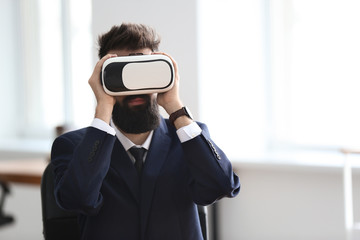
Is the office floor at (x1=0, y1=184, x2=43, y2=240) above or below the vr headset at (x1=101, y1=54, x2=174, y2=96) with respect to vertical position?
below

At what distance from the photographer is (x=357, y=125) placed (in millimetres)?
2723

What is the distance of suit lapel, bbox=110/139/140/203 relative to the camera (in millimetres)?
1294

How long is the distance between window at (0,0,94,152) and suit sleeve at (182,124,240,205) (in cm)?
248

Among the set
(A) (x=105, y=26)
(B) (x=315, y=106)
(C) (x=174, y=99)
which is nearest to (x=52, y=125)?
(A) (x=105, y=26)

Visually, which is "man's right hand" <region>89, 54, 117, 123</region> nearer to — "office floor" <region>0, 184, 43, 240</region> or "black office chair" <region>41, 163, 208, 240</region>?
"black office chair" <region>41, 163, 208, 240</region>

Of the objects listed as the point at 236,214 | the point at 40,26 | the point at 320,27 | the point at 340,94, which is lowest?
the point at 236,214

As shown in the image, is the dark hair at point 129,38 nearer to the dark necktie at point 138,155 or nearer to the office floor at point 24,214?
the dark necktie at point 138,155

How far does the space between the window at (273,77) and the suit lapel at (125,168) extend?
1469 millimetres

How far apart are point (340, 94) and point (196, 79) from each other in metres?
0.75

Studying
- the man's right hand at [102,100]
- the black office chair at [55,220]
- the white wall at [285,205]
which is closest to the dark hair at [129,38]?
the man's right hand at [102,100]

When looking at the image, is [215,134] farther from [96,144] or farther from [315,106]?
[96,144]

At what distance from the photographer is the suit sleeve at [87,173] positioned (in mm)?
1203

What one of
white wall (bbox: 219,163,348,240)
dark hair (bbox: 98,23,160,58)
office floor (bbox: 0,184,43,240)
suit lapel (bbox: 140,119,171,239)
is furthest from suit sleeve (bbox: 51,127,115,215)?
office floor (bbox: 0,184,43,240)

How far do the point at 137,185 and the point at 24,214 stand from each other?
2545mm
